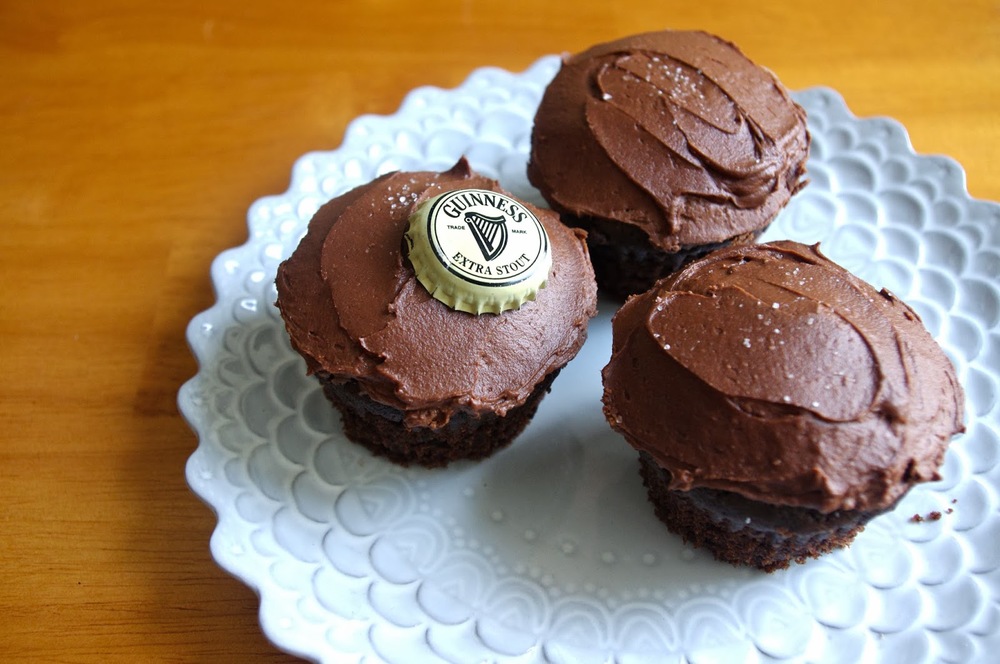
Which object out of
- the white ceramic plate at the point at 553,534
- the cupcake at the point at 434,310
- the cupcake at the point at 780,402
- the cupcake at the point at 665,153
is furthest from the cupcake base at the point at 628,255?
the cupcake at the point at 780,402

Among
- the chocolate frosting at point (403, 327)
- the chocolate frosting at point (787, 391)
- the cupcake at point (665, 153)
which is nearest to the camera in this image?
the chocolate frosting at point (787, 391)

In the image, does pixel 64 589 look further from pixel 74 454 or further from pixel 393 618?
pixel 393 618

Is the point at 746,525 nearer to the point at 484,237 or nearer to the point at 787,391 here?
the point at 787,391

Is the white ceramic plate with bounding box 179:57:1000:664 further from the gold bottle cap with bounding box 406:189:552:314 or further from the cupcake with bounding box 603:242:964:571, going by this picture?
the gold bottle cap with bounding box 406:189:552:314

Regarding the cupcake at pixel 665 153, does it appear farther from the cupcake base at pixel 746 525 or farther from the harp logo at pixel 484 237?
the cupcake base at pixel 746 525

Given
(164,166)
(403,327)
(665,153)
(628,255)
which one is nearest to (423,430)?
(403,327)

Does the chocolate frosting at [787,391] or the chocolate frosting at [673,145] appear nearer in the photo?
the chocolate frosting at [787,391]
